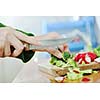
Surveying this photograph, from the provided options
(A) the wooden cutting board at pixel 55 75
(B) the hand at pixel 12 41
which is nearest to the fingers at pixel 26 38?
(B) the hand at pixel 12 41

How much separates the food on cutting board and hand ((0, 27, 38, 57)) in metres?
0.12

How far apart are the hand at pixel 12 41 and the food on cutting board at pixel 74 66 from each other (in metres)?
0.12

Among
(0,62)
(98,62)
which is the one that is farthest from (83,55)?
(0,62)

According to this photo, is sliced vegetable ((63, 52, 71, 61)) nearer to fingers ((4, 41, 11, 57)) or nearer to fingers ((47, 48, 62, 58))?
fingers ((47, 48, 62, 58))

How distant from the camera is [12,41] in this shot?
104 cm

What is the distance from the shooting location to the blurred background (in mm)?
1071

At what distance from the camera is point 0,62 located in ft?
3.41

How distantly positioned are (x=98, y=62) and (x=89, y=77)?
0.21 ft

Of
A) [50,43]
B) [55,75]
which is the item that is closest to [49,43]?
[50,43]

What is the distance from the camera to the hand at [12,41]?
103 centimetres

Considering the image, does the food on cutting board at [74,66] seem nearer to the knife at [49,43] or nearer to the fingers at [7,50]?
the knife at [49,43]
